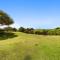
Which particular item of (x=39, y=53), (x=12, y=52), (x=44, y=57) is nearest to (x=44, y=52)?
(x=39, y=53)

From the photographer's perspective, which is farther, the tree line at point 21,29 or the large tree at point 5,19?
the large tree at point 5,19

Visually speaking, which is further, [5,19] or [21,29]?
[21,29]

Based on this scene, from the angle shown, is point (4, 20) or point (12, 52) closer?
point (12, 52)

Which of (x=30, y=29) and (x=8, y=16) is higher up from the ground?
(x=8, y=16)

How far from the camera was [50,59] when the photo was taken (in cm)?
1495

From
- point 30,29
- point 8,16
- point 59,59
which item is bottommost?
point 59,59

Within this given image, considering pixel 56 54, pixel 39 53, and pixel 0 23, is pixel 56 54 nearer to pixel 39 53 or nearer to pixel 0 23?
pixel 39 53

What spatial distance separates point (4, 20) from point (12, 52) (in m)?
23.4

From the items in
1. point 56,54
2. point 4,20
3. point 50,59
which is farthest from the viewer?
point 4,20

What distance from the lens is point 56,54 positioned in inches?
653

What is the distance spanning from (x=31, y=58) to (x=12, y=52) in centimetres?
316

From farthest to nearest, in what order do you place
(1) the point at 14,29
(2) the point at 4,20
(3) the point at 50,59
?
(1) the point at 14,29 < (2) the point at 4,20 < (3) the point at 50,59

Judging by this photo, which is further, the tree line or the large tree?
the large tree

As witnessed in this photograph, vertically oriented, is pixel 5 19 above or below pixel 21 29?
above
